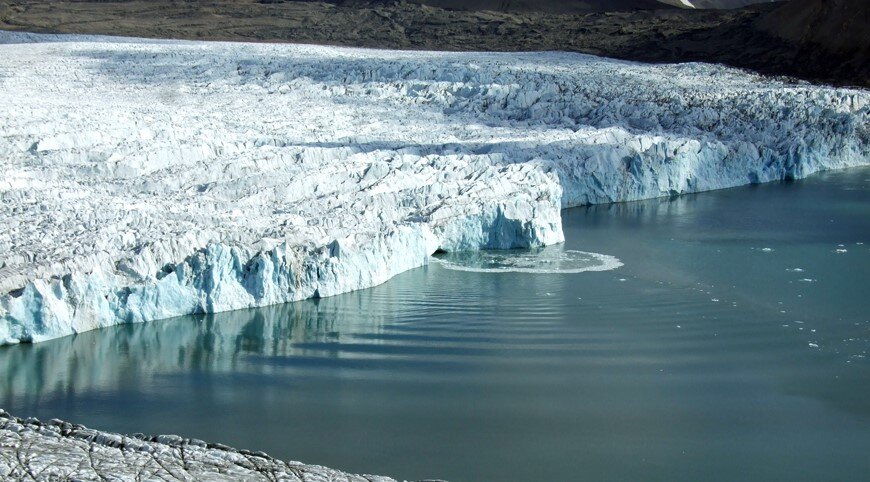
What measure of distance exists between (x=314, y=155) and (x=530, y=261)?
288cm

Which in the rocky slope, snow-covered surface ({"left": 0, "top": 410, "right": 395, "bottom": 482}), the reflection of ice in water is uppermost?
the rocky slope

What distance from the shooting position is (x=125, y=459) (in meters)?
5.33

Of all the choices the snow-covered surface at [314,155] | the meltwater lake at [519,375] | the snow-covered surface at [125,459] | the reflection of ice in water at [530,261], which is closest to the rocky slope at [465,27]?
the snow-covered surface at [314,155]

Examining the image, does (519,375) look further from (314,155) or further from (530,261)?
(314,155)

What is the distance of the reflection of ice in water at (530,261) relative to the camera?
33.8 feet

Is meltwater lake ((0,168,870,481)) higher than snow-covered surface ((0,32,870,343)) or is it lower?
lower

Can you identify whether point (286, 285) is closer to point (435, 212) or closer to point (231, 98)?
point (435, 212)

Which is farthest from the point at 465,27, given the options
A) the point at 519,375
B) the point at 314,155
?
the point at 519,375

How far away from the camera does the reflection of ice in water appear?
10289 mm

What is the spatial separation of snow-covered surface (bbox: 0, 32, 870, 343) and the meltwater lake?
1.25 feet

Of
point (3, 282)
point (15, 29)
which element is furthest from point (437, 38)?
point (3, 282)

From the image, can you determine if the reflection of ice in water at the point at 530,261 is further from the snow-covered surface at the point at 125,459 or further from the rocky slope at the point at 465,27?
the rocky slope at the point at 465,27

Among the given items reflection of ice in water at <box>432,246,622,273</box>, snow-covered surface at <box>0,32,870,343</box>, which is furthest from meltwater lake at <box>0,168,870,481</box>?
snow-covered surface at <box>0,32,870,343</box>

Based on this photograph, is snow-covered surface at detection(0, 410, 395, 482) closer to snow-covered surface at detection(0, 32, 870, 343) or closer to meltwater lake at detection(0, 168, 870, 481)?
meltwater lake at detection(0, 168, 870, 481)
